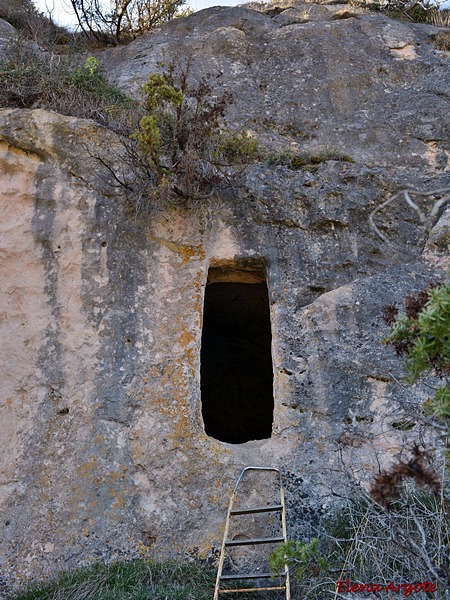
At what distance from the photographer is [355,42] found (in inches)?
331

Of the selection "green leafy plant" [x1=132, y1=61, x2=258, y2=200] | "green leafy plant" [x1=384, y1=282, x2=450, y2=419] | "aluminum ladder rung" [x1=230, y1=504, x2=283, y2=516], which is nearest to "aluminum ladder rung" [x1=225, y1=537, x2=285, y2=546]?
"aluminum ladder rung" [x1=230, y1=504, x2=283, y2=516]

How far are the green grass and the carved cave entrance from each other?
4.66 meters

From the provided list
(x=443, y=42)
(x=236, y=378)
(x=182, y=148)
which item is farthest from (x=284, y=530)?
(x=443, y=42)

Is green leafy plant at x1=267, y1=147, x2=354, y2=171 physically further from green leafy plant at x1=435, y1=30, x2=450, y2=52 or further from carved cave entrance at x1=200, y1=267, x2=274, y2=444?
carved cave entrance at x1=200, y1=267, x2=274, y2=444

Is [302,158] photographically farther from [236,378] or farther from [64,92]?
[236,378]

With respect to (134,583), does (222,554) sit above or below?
above

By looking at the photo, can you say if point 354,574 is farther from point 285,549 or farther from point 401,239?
point 401,239

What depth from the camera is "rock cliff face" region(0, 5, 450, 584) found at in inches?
203

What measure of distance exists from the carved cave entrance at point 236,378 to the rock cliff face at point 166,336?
10.3ft

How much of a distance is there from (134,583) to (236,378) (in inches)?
231

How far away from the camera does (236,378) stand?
1054 centimetres

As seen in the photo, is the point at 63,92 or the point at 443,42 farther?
the point at 443,42

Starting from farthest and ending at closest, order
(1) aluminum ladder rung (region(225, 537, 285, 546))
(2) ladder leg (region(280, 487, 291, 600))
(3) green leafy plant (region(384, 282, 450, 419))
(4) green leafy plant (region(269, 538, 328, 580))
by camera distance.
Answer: (1) aluminum ladder rung (region(225, 537, 285, 546)), (2) ladder leg (region(280, 487, 291, 600)), (4) green leafy plant (region(269, 538, 328, 580)), (3) green leafy plant (region(384, 282, 450, 419))

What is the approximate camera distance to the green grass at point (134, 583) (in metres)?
4.62
